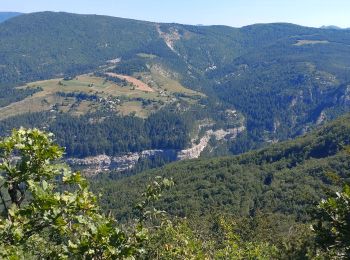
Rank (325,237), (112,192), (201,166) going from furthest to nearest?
(201,166)
(112,192)
(325,237)

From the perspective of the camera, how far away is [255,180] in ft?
536

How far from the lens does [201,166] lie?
635 feet

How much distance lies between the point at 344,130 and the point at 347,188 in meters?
171

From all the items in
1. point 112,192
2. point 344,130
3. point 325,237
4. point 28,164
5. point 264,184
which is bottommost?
point 112,192

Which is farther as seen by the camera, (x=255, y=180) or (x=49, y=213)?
(x=255, y=180)

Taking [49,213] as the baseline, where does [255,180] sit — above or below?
below

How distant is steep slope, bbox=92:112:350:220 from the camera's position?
431 ft

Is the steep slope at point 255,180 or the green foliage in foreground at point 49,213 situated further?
the steep slope at point 255,180

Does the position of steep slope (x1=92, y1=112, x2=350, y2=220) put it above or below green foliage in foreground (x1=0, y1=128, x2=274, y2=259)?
below

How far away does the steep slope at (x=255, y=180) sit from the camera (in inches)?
5172

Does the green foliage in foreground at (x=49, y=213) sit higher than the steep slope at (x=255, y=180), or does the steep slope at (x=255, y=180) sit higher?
the green foliage in foreground at (x=49, y=213)

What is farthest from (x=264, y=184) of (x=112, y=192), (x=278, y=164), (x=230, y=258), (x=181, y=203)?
(x=230, y=258)

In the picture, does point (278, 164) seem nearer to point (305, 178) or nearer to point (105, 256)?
point (305, 178)

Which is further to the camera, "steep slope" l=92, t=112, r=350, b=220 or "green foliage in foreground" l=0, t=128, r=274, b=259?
"steep slope" l=92, t=112, r=350, b=220
